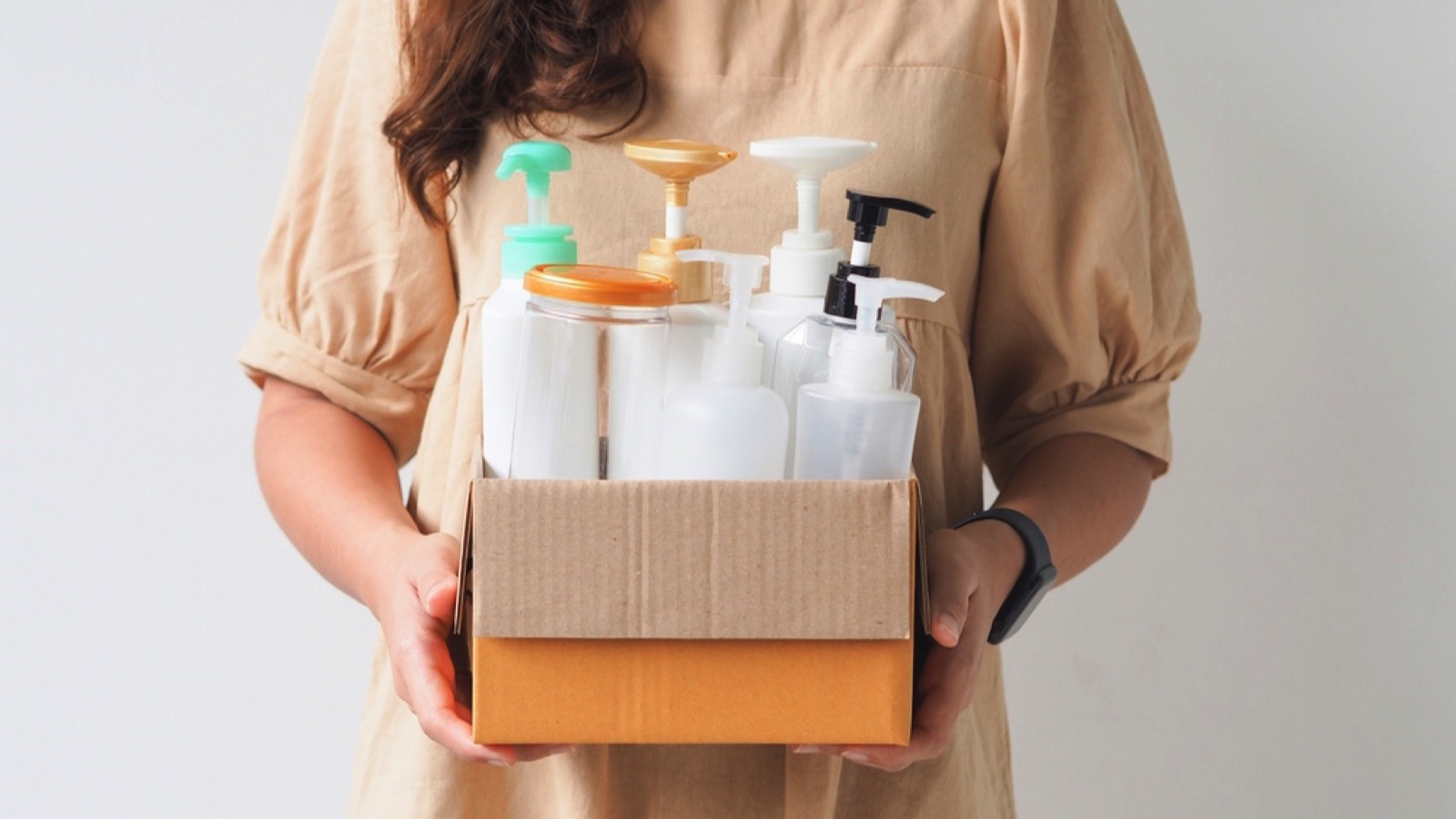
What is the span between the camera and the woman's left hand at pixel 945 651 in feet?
1.52

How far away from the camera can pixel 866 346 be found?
0.45m

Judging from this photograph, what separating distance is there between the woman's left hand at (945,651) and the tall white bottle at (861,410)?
0.16 ft

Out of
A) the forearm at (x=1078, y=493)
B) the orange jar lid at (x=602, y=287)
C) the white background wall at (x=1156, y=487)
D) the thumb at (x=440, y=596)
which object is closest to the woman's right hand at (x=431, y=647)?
the thumb at (x=440, y=596)

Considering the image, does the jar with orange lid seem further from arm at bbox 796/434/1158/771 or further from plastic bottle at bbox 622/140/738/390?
arm at bbox 796/434/1158/771

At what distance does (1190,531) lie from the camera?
1.05m

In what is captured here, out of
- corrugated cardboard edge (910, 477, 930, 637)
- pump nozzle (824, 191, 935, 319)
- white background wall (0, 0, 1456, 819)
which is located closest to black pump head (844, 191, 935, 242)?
pump nozzle (824, 191, 935, 319)

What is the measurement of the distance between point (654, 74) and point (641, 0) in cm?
4

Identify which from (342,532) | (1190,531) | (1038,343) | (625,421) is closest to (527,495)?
(625,421)

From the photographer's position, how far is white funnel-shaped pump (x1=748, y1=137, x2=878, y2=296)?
19.5 inches

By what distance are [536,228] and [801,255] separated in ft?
0.33

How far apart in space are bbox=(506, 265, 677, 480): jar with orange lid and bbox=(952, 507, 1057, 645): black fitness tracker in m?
0.18

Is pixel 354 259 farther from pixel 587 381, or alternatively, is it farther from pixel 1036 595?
pixel 1036 595

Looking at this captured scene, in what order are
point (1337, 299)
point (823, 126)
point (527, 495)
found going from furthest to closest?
point (1337, 299) < point (823, 126) < point (527, 495)

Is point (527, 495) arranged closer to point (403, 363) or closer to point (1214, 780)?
point (403, 363)
